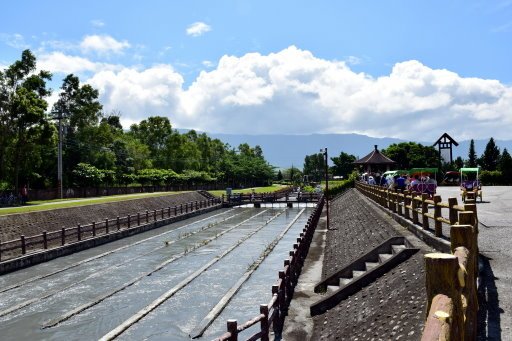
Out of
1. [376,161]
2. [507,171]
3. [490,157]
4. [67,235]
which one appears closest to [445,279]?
[67,235]

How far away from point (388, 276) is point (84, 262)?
17788 millimetres

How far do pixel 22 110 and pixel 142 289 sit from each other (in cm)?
2505

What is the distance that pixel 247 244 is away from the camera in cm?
2928

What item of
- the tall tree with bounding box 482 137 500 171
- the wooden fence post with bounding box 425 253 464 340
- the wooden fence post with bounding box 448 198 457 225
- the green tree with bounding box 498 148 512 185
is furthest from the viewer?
the tall tree with bounding box 482 137 500 171

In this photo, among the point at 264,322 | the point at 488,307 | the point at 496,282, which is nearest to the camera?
the point at 488,307

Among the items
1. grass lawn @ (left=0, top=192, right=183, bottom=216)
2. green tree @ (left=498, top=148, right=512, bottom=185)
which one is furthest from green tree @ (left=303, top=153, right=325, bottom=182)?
grass lawn @ (left=0, top=192, right=183, bottom=216)

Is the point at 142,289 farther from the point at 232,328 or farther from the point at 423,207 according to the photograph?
the point at 232,328

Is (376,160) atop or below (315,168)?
below

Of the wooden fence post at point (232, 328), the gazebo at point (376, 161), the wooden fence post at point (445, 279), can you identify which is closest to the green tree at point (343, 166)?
the gazebo at point (376, 161)

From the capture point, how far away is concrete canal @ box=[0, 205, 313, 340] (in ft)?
44.5

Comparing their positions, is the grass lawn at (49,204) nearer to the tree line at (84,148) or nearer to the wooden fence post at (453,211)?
the tree line at (84,148)

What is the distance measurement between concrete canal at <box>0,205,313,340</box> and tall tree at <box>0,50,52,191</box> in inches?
559

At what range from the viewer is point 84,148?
59.6m

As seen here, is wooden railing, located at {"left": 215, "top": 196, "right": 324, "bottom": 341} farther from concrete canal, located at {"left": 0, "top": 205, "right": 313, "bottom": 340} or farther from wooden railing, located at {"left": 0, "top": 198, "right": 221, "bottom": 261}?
wooden railing, located at {"left": 0, "top": 198, "right": 221, "bottom": 261}
